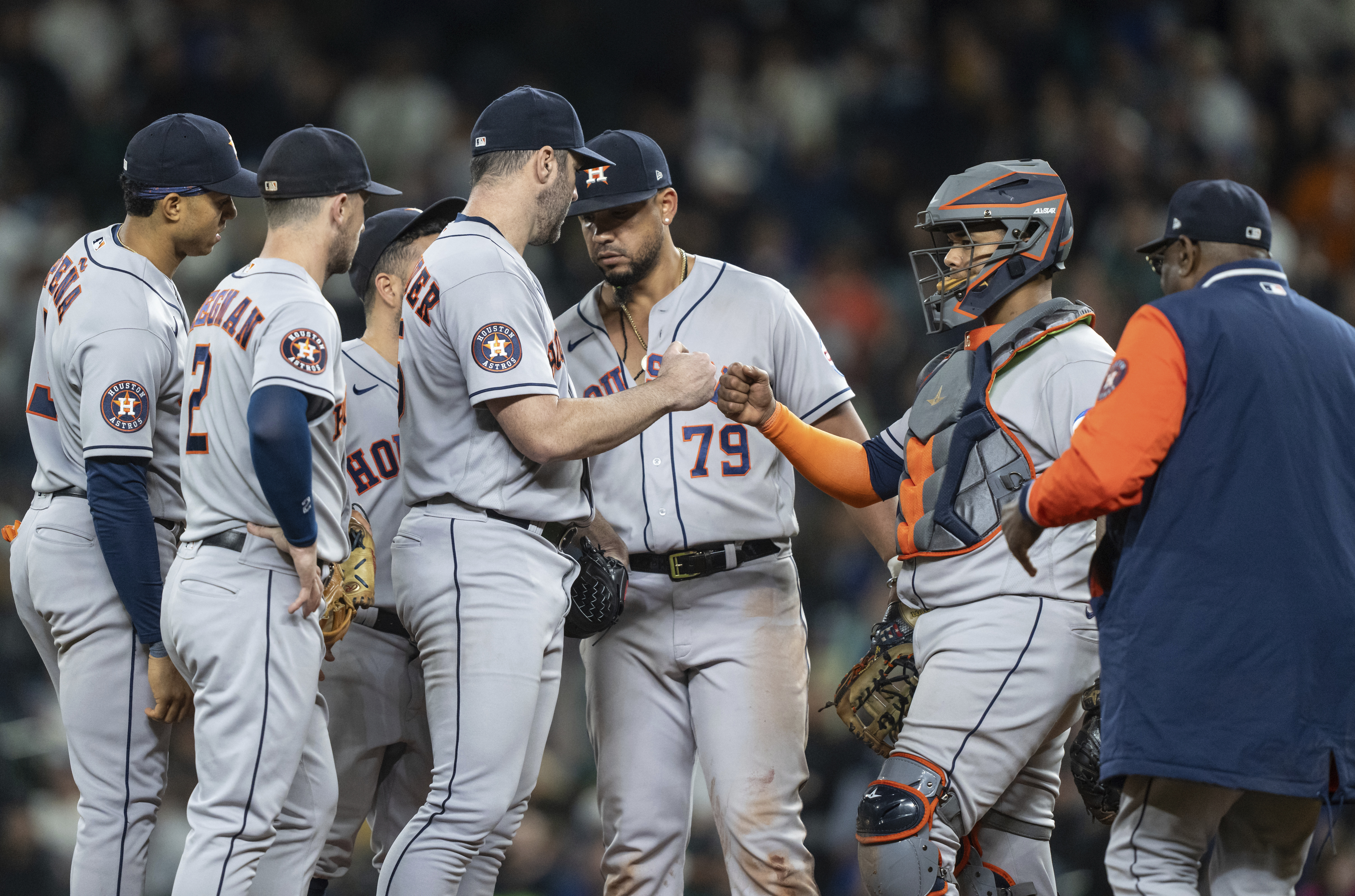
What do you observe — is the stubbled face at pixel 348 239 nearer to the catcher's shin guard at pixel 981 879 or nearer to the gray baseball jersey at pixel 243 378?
the gray baseball jersey at pixel 243 378

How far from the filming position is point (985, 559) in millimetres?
3596

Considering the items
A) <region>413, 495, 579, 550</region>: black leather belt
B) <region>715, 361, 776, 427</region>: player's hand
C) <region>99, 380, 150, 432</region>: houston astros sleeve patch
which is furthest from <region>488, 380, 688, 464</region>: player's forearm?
<region>99, 380, 150, 432</region>: houston astros sleeve patch

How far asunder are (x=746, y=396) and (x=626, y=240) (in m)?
0.79

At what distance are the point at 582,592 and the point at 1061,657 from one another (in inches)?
52.9

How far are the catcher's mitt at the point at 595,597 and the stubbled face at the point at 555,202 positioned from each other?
37.3 inches

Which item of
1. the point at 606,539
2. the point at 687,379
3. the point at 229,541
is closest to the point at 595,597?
the point at 606,539

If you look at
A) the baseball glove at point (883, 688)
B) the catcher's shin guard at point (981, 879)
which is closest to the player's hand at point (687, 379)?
the baseball glove at point (883, 688)

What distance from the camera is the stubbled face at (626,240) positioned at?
4.41 meters

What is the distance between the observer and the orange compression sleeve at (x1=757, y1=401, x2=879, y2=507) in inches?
158

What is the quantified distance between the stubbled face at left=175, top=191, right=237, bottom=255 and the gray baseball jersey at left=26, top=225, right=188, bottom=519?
0.40 feet

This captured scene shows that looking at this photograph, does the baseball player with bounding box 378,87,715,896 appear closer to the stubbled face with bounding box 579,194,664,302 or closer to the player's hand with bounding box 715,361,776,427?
the player's hand with bounding box 715,361,776,427

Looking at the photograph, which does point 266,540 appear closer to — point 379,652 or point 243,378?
point 243,378

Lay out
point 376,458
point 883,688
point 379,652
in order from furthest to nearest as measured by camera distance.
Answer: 1. point 376,458
2. point 379,652
3. point 883,688

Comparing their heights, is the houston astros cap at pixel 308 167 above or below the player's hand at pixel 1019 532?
above
